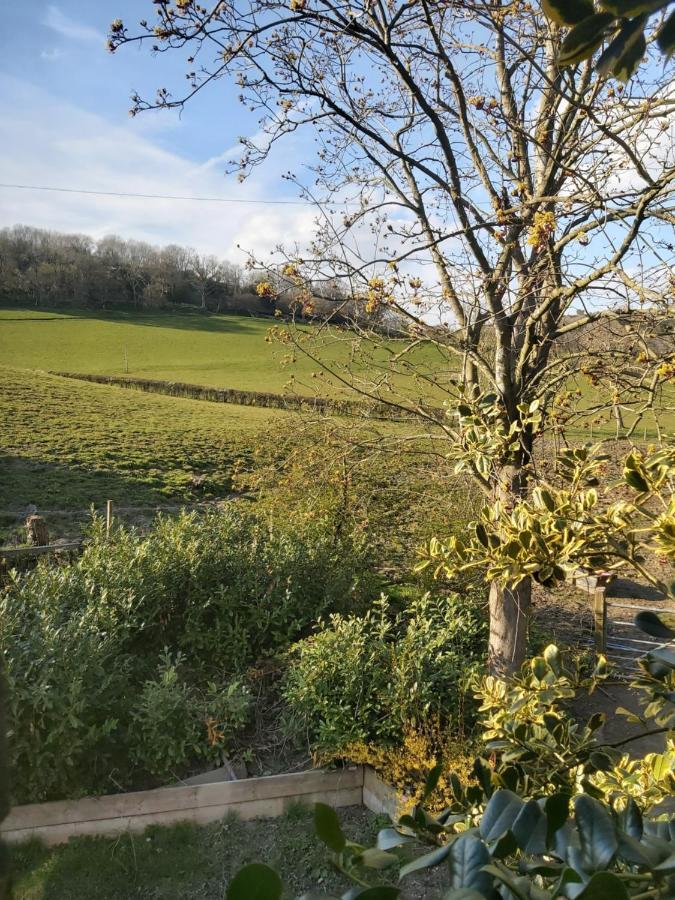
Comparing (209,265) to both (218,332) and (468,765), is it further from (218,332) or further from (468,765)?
(218,332)

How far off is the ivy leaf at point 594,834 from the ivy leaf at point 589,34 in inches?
32.6

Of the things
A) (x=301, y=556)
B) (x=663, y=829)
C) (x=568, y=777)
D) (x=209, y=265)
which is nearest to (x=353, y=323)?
(x=301, y=556)

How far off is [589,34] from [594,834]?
0.87 metres

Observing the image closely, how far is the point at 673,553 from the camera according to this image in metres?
Answer: 1.38

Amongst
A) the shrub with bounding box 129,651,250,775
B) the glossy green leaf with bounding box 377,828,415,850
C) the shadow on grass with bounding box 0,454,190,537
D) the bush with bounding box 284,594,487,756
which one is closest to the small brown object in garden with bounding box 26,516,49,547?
the shadow on grass with bounding box 0,454,190,537

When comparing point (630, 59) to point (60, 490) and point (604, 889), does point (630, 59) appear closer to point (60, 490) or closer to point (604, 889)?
point (604, 889)

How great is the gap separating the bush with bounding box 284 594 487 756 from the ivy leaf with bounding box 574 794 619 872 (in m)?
3.35

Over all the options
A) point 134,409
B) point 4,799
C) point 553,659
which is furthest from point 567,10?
point 134,409

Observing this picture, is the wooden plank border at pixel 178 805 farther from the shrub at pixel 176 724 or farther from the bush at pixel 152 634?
the shrub at pixel 176 724

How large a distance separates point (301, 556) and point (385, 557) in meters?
1.50

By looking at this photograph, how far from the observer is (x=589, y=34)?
63cm

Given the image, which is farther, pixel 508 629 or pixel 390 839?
pixel 508 629

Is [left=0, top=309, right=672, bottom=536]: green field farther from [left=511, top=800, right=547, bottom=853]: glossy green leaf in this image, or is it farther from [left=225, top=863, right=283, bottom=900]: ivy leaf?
[left=225, top=863, right=283, bottom=900]: ivy leaf

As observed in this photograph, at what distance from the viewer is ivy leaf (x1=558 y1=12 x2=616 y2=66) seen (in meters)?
0.62
